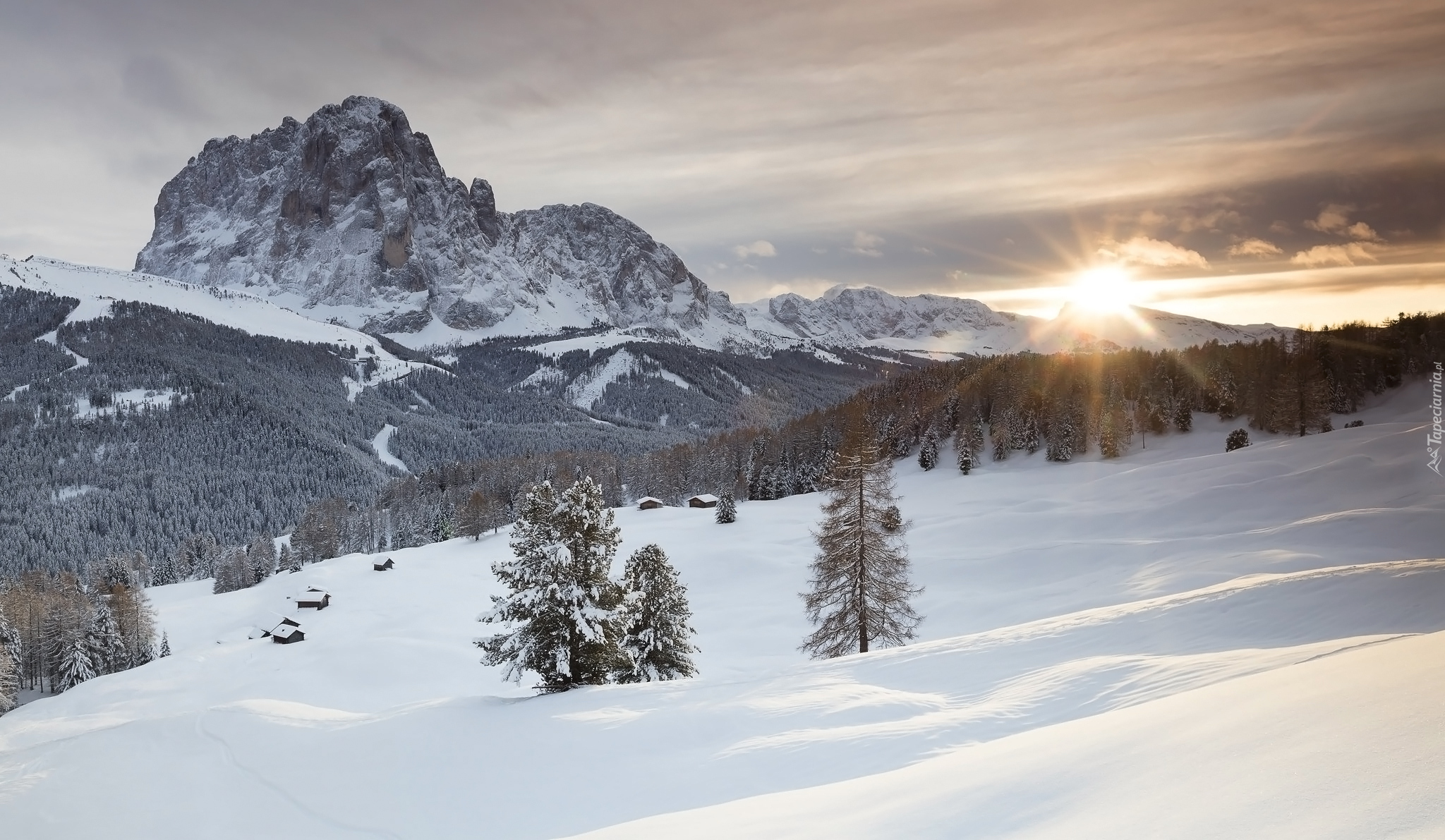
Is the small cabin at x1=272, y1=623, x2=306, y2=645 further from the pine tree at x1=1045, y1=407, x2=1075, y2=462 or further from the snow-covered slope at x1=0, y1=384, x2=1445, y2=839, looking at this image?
the pine tree at x1=1045, y1=407, x2=1075, y2=462

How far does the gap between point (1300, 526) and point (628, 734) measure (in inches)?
1364

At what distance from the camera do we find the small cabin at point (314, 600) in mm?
57406

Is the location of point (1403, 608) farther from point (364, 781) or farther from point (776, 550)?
point (776, 550)

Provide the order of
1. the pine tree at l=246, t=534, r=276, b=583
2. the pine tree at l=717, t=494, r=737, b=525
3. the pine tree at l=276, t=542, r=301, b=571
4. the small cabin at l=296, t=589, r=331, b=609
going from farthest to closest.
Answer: the pine tree at l=276, t=542, r=301, b=571 → the pine tree at l=246, t=534, r=276, b=583 → the pine tree at l=717, t=494, r=737, b=525 → the small cabin at l=296, t=589, r=331, b=609

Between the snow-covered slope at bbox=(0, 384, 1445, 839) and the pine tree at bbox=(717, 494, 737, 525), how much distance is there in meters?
23.2

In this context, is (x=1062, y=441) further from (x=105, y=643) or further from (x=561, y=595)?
(x=105, y=643)

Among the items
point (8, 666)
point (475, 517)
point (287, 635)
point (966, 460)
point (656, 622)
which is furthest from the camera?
point (475, 517)

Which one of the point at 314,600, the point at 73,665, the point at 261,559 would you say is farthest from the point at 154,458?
the point at 314,600

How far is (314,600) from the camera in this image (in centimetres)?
5791

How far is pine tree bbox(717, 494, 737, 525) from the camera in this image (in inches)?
2574

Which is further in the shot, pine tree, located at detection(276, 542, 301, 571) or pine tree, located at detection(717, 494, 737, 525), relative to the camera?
pine tree, located at detection(276, 542, 301, 571)

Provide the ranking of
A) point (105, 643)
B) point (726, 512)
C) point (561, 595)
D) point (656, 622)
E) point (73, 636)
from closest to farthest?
point (561, 595)
point (656, 622)
point (73, 636)
point (105, 643)
point (726, 512)

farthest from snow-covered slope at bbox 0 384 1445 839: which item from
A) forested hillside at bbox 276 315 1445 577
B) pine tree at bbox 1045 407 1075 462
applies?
pine tree at bbox 1045 407 1075 462

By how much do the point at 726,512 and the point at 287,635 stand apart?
3806cm
